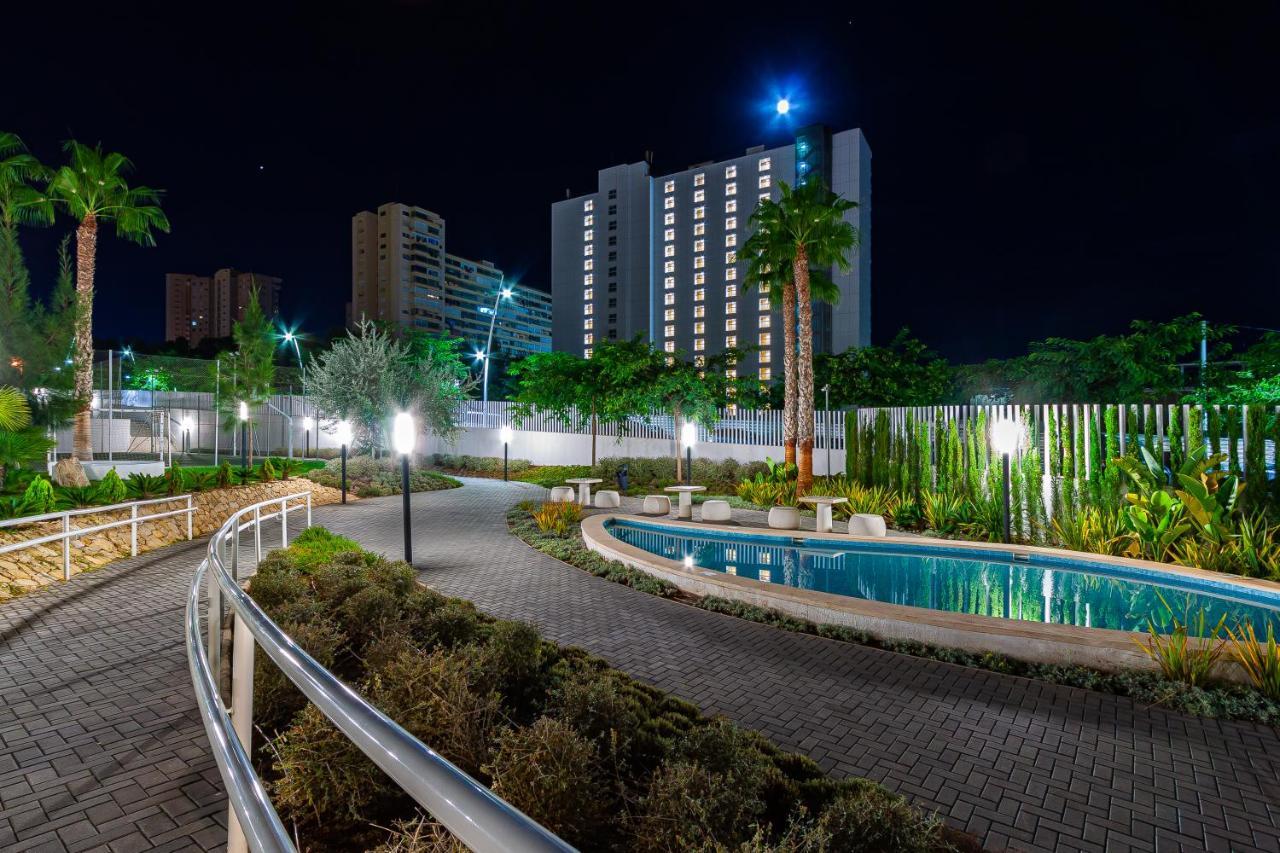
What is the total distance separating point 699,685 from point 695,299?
86.4 meters

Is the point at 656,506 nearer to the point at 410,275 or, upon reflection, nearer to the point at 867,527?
the point at 867,527

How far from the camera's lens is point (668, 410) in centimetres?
2414

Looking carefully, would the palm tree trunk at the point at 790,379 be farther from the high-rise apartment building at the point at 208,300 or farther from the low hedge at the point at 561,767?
the high-rise apartment building at the point at 208,300

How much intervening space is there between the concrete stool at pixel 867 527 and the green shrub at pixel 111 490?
490 inches

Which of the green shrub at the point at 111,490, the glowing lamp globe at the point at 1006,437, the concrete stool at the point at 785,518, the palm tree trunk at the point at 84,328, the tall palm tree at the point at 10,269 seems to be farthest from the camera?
the palm tree trunk at the point at 84,328

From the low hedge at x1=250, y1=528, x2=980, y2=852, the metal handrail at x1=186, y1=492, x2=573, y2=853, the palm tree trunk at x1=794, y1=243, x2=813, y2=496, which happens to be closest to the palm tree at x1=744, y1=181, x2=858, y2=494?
the palm tree trunk at x1=794, y1=243, x2=813, y2=496

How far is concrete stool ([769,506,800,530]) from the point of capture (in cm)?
1302

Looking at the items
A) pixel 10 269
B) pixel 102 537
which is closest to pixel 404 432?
pixel 102 537

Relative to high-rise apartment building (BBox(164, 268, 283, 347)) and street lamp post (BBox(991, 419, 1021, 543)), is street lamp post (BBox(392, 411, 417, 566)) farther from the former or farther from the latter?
high-rise apartment building (BBox(164, 268, 283, 347))

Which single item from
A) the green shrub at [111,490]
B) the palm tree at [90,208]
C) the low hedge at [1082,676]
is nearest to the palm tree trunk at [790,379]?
the low hedge at [1082,676]

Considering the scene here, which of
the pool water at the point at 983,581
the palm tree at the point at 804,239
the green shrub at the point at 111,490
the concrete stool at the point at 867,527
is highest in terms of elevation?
the palm tree at the point at 804,239

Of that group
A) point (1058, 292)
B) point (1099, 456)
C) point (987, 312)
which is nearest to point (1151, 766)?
point (1099, 456)

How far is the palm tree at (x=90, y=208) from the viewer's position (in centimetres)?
1784

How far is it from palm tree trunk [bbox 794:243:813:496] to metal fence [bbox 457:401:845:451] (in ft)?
14.3
